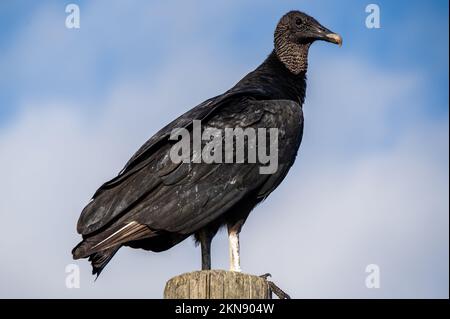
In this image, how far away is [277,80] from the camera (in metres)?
6.29

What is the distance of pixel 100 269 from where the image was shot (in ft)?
16.0

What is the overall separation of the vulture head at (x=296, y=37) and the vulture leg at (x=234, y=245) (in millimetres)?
1630

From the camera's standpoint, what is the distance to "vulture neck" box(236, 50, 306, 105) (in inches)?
239

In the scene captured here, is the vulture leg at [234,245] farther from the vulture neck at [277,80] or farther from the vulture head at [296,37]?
the vulture head at [296,37]

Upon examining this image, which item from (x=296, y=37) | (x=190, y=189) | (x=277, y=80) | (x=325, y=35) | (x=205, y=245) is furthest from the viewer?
(x=296, y=37)

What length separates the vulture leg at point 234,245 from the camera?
5.09 m

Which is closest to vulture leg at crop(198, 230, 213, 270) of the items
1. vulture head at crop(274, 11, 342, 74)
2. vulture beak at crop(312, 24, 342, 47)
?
vulture head at crop(274, 11, 342, 74)

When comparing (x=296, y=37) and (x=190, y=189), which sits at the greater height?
(x=296, y=37)

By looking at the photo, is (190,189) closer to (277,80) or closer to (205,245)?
(205,245)

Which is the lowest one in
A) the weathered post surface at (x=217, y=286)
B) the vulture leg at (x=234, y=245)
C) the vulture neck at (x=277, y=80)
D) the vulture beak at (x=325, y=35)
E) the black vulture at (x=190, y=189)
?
the weathered post surface at (x=217, y=286)

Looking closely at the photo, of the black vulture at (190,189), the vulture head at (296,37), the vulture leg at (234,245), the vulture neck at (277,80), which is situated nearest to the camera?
the black vulture at (190,189)

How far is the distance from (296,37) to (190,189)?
2.04 meters

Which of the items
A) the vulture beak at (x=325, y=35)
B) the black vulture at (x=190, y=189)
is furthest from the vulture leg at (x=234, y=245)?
the vulture beak at (x=325, y=35)

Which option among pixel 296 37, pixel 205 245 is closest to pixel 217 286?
pixel 205 245
